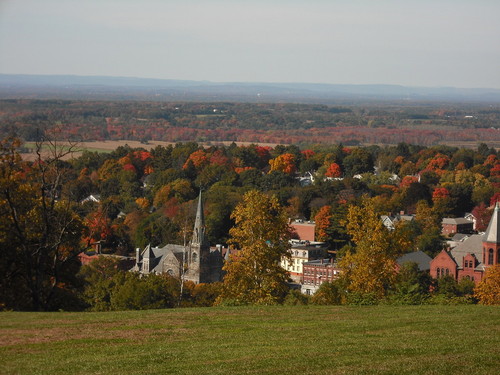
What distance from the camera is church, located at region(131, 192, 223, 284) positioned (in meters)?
55.2

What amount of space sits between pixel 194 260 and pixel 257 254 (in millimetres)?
31176

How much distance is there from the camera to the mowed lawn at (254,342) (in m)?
12.7

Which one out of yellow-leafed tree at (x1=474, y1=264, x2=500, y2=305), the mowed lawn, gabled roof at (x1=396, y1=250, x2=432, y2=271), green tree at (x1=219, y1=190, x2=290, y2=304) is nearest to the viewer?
the mowed lawn

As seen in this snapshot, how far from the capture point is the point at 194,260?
5669 centimetres

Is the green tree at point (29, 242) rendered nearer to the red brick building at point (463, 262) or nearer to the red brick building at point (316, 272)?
the red brick building at point (463, 262)

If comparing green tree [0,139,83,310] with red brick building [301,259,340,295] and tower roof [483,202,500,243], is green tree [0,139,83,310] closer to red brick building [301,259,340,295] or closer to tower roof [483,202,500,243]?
tower roof [483,202,500,243]

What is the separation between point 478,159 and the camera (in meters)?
108

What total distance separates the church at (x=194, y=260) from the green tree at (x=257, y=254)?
92.3 ft

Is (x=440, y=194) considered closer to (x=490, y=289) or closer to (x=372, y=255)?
(x=490, y=289)

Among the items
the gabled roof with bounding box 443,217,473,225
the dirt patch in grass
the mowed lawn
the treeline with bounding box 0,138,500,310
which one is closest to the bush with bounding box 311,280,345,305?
the treeline with bounding box 0,138,500,310

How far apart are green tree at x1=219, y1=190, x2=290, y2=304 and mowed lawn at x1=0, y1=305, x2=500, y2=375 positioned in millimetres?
7239

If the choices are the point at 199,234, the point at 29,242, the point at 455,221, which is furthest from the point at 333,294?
the point at 455,221

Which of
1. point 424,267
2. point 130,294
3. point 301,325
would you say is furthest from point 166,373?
point 424,267

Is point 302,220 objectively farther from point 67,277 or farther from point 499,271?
Result: point 67,277
